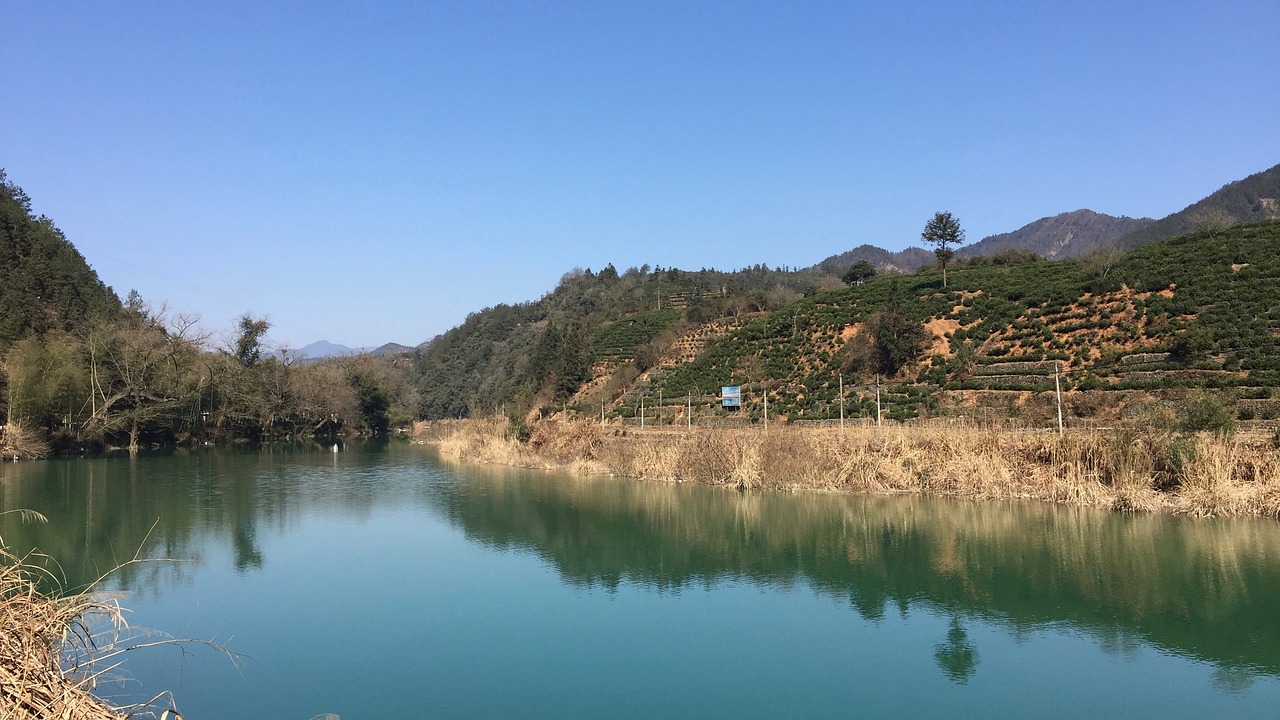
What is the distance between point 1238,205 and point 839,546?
124274mm

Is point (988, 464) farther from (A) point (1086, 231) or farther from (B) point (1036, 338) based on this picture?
(A) point (1086, 231)

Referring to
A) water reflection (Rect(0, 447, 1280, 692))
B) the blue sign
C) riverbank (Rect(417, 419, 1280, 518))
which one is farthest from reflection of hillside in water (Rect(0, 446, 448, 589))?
the blue sign

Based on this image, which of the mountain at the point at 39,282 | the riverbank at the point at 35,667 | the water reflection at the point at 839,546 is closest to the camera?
the riverbank at the point at 35,667

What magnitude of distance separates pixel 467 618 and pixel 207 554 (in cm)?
813

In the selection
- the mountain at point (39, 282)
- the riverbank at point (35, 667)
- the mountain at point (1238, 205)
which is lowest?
the riverbank at point (35, 667)

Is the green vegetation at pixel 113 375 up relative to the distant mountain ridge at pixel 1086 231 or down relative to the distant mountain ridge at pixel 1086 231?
down

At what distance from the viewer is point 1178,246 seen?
41.4 meters

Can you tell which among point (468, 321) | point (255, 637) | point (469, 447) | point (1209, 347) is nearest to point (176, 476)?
point (469, 447)

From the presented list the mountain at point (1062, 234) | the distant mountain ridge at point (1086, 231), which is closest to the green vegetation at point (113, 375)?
the distant mountain ridge at point (1086, 231)

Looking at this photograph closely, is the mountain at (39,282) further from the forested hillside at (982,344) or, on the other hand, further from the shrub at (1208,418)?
the shrub at (1208,418)

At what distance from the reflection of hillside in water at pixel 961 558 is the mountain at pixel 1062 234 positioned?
14550 cm

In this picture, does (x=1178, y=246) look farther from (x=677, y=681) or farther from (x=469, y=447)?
(x=677, y=681)

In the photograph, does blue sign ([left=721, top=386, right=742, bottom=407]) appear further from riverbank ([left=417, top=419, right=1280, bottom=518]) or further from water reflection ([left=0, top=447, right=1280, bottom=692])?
water reflection ([left=0, top=447, right=1280, bottom=692])

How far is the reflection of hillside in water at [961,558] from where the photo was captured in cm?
1091
